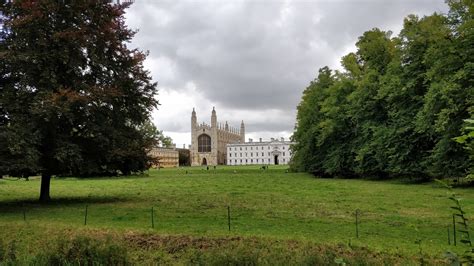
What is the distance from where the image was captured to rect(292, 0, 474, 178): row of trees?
33.0m

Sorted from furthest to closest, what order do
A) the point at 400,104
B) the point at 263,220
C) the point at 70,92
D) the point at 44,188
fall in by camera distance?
the point at 400,104 → the point at 44,188 → the point at 70,92 → the point at 263,220

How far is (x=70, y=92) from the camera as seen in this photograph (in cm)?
2139

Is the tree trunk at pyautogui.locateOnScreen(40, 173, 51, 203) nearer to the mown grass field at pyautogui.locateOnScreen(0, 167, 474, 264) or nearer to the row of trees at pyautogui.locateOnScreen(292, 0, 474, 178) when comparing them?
the mown grass field at pyautogui.locateOnScreen(0, 167, 474, 264)

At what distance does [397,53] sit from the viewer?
43625 millimetres

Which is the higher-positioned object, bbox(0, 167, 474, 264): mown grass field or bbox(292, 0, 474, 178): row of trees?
bbox(292, 0, 474, 178): row of trees

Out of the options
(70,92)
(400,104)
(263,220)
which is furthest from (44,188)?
(400,104)

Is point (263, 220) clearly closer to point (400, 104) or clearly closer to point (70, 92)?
point (70, 92)

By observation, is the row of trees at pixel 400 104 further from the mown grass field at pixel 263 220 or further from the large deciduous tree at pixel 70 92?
the large deciduous tree at pixel 70 92

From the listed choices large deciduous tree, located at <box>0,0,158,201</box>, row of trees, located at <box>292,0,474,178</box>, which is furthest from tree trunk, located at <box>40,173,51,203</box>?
row of trees, located at <box>292,0,474,178</box>

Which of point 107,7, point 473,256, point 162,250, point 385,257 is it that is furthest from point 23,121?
point 473,256

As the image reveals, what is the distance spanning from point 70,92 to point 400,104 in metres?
32.4

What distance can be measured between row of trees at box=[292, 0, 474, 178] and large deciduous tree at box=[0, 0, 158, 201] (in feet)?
64.1

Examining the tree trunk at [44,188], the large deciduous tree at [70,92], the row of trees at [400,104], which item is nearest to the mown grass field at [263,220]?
the tree trunk at [44,188]

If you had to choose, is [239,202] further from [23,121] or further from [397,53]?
[397,53]
